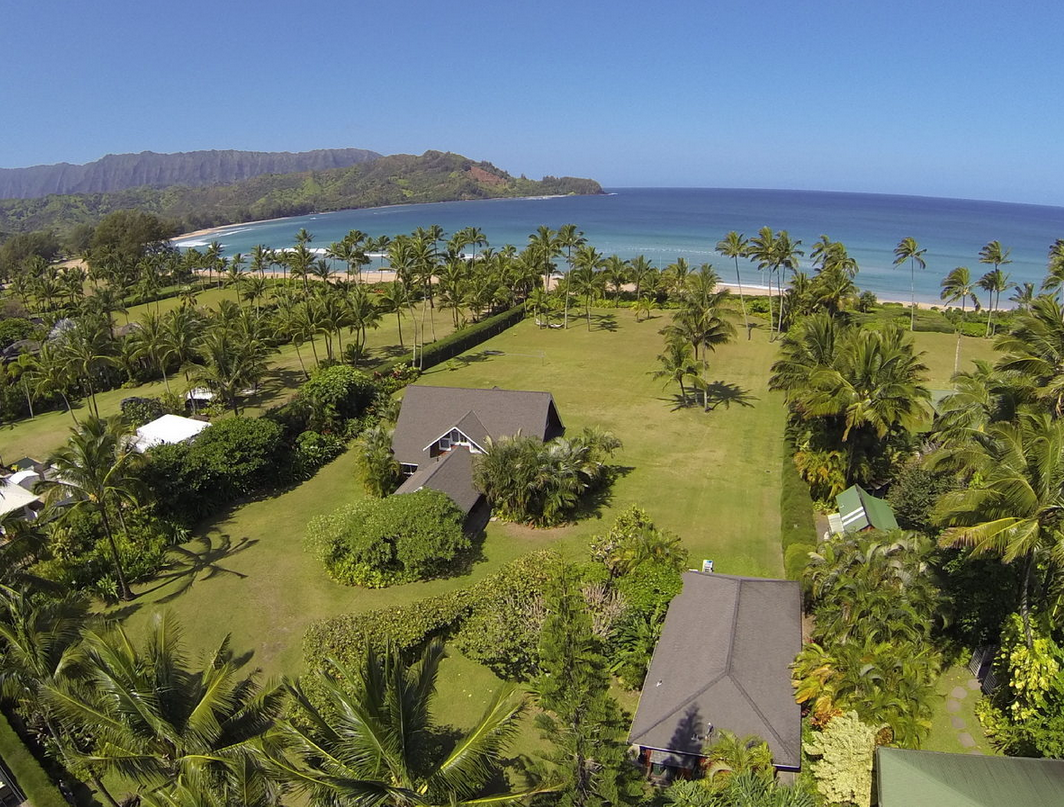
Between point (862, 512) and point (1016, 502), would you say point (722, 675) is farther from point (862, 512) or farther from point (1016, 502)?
point (862, 512)

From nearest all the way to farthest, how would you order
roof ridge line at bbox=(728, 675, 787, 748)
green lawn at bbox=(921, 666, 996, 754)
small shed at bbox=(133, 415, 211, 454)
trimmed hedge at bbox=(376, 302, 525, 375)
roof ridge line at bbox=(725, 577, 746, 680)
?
1. roof ridge line at bbox=(728, 675, 787, 748)
2. green lawn at bbox=(921, 666, 996, 754)
3. roof ridge line at bbox=(725, 577, 746, 680)
4. small shed at bbox=(133, 415, 211, 454)
5. trimmed hedge at bbox=(376, 302, 525, 375)

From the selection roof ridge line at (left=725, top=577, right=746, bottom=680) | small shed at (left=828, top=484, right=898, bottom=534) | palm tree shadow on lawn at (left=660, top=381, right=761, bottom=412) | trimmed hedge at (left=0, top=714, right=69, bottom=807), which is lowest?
trimmed hedge at (left=0, top=714, right=69, bottom=807)

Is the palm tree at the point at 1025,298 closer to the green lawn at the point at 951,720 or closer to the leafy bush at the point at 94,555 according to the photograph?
the green lawn at the point at 951,720

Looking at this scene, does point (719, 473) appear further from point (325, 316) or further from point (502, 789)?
point (325, 316)

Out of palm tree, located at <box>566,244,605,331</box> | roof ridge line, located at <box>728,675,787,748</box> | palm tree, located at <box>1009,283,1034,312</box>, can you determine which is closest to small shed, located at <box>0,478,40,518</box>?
roof ridge line, located at <box>728,675,787,748</box>

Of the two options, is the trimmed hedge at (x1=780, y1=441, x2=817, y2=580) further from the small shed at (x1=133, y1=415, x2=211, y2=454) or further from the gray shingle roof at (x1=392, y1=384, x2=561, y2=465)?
the small shed at (x1=133, y1=415, x2=211, y2=454)

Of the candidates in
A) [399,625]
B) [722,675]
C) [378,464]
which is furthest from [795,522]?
[378,464]
